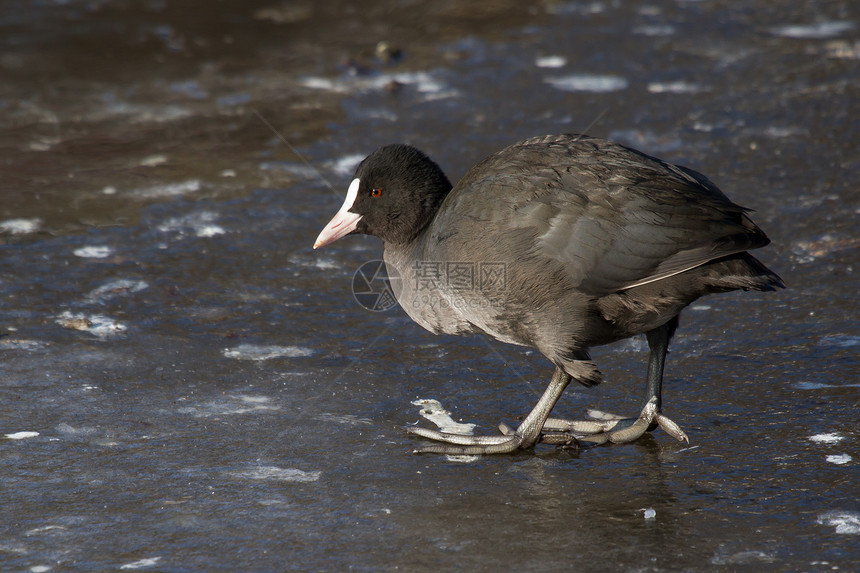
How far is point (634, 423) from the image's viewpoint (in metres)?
3.81

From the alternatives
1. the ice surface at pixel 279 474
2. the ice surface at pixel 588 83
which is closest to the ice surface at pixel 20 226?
the ice surface at pixel 279 474

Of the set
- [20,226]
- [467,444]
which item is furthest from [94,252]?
[467,444]

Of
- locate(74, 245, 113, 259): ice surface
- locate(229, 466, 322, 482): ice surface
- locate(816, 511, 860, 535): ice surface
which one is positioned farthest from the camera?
locate(74, 245, 113, 259): ice surface

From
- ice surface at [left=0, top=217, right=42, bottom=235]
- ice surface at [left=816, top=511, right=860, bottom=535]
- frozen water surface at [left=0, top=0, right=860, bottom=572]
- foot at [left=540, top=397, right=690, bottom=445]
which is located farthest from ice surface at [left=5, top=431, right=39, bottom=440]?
ice surface at [left=816, top=511, right=860, bottom=535]

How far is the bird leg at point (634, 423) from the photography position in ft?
12.4

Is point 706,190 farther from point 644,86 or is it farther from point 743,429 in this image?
point 644,86

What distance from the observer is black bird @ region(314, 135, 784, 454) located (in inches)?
141

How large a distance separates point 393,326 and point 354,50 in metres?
4.37

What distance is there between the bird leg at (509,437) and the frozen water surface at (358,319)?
2.9 inches

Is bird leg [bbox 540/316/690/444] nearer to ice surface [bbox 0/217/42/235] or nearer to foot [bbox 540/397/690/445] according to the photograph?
foot [bbox 540/397/690/445]

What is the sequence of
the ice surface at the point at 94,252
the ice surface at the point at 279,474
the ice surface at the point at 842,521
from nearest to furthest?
1. the ice surface at the point at 842,521
2. the ice surface at the point at 279,474
3. the ice surface at the point at 94,252

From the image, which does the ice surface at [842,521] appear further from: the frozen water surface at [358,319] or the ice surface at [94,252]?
the ice surface at [94,252]

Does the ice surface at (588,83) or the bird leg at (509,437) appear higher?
the ice surface at (588,83)

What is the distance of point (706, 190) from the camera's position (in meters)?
3.78
